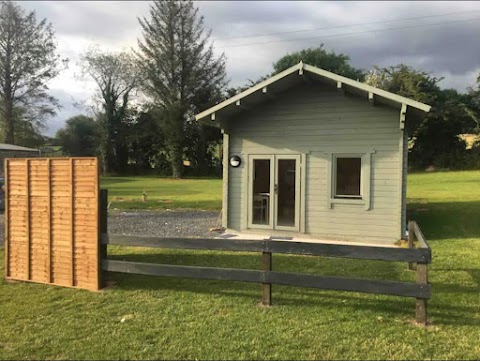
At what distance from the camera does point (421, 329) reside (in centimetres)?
461

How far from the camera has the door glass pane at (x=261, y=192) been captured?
11.2m

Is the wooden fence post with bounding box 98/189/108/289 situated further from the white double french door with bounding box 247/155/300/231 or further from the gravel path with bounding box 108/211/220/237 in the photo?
the white double french door with bounding box 247/155/300/231

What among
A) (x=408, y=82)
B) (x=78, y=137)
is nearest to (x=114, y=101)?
(x=78, y=137)

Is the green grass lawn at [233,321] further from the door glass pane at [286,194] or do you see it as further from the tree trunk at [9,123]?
the tree trunk at [9,123]

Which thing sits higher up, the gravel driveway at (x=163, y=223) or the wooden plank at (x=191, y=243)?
the wooden plank at (x=191, y=243)

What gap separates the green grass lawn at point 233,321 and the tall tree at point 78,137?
144ft

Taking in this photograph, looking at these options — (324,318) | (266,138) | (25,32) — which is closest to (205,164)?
(25,32)

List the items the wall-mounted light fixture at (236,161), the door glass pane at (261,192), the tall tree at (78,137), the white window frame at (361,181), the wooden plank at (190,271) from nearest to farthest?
the wooden plank at (190,271)
the white window frame at (361,181)
the door glass pane at (261,192)
the wall-mounted light fixture at (236,161)
the tall tree at (78,137)

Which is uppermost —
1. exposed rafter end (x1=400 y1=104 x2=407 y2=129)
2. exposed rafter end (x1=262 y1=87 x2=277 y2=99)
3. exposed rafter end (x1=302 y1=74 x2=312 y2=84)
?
exposed rafter end (x1=302 y1=74 x2=312 y2=84)

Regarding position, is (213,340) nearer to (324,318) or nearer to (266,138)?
(324,318)

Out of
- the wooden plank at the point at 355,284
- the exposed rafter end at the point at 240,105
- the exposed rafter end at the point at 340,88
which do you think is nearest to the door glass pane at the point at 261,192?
the exposed rafter end at the point at 240,105

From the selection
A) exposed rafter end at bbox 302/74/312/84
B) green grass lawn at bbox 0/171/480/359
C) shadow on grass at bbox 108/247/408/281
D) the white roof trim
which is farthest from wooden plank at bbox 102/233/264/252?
exposed rafter end at bbox 302/74/312/84

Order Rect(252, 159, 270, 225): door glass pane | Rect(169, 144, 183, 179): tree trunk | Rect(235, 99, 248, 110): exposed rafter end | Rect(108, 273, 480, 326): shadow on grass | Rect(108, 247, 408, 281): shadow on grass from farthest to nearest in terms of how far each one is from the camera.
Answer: Rect(169, 144, 183, 179): tree trunk → Rect(252, 159, 270, 225): door glass pane → Rect(235, 99, 248, 110): exposed rafter end → Rect(108, 247, 408, 281): shadow on grass → Rect(108, 273, 480, 326): shadow on grass

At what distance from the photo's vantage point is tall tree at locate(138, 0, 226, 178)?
41.6 m
